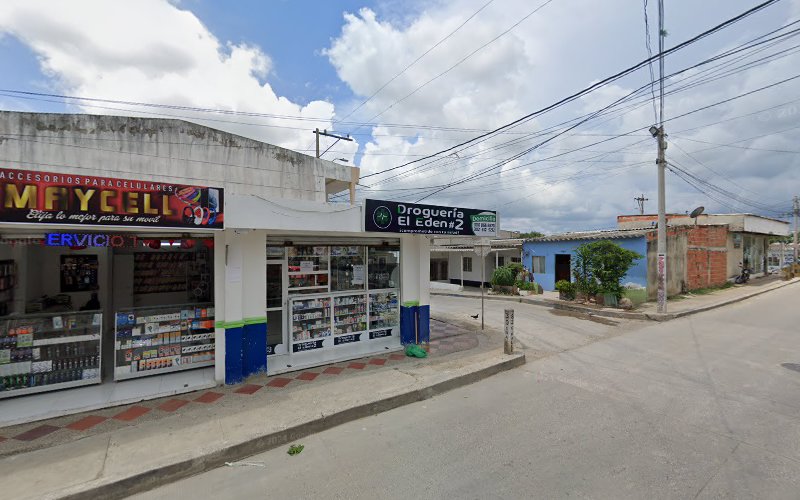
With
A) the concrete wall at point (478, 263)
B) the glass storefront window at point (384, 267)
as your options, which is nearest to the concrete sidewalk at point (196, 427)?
the glass storefront window at point (384, 267)

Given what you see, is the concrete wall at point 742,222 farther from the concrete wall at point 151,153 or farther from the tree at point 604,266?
the concrete wall at point 151,153

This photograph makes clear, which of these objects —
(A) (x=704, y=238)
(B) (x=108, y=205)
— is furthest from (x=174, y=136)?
(A) (x=704, y=238)

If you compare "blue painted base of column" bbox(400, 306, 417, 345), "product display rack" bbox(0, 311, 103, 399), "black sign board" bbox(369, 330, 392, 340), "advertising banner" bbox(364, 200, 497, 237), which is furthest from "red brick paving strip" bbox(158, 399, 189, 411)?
"blue painted base of column" bbox(400, 306, 417, 345)

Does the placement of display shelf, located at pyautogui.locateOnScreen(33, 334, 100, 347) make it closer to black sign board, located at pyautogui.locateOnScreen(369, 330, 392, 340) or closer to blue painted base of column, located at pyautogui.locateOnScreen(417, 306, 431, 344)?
black sign board, located at pyautogui.locateOnScreen(369, 330, 392, 340)

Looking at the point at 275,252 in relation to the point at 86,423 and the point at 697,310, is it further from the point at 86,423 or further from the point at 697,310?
the point at 697,310

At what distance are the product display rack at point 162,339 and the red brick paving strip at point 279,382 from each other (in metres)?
1.48

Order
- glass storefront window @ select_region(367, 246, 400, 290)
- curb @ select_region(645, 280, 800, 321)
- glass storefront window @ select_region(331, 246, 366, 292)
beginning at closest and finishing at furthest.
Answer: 1. glass storefront window @ select_region(331, 246, 366, 292)
2. glass storefront window @ select_region(367, 246, 400, 290)
3. curb @ select_region(645, 280, 800, 321)

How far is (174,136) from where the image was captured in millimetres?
12297

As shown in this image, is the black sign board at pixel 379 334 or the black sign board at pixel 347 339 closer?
the black sign board at pixel 347 339

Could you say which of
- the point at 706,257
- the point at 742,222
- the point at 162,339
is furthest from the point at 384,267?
the point at 742,222

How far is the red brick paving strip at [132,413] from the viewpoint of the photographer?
4.92 m

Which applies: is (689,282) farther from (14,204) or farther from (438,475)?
(14,204)

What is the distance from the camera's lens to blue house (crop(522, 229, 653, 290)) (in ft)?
55.1

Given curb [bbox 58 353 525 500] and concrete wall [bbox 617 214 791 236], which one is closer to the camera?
curb [bbox 58 353 525 500]
